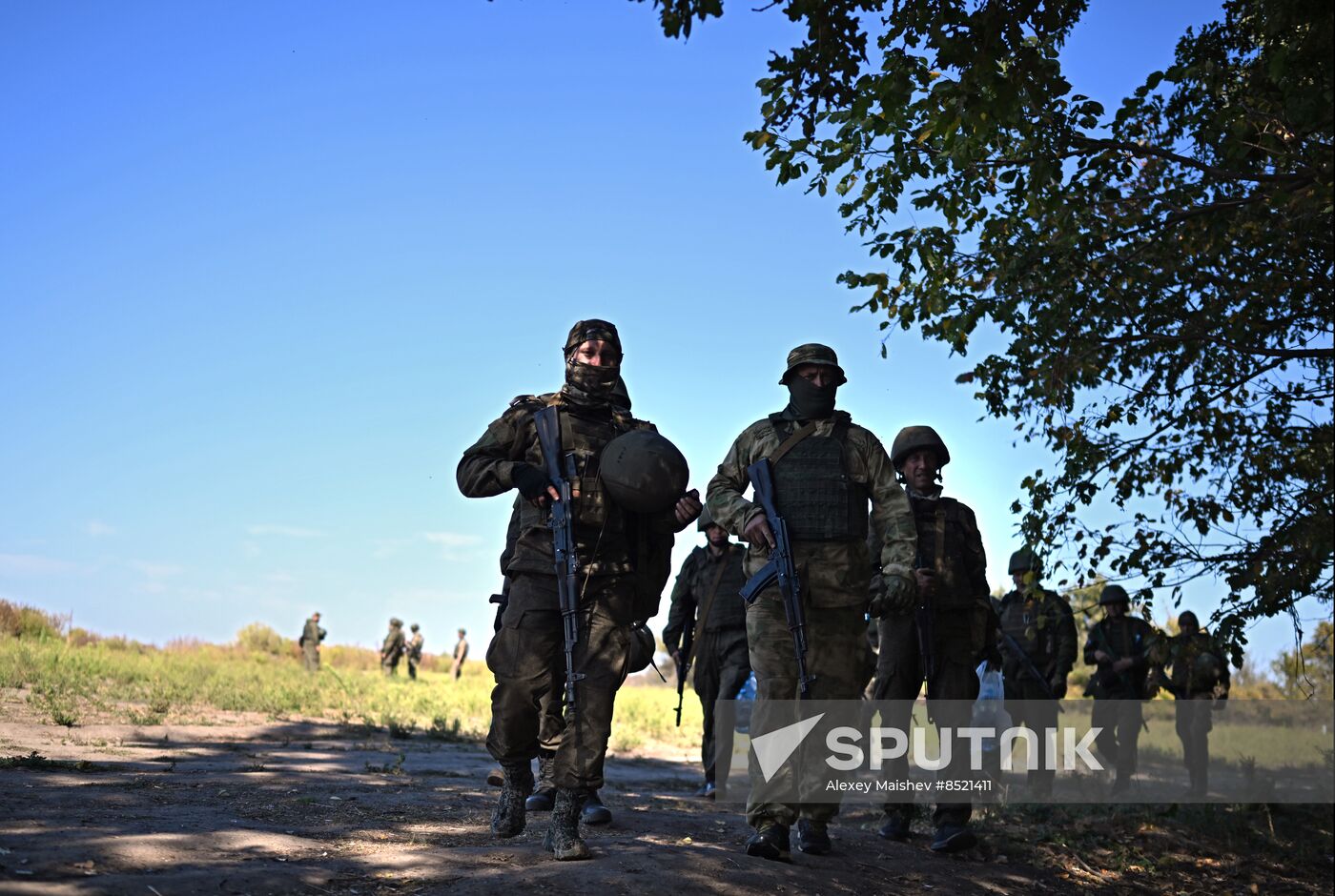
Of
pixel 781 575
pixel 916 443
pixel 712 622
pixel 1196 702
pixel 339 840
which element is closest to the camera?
pixel 339 840

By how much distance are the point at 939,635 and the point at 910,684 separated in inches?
14.9

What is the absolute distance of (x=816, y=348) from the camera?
272 inches

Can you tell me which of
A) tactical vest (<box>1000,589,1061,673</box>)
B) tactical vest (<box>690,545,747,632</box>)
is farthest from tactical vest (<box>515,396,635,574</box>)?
tactical vest (<box>1000,589,1061,673</box>)

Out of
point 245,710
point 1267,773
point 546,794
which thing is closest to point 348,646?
point 245,710

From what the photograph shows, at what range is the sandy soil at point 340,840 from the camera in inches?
185

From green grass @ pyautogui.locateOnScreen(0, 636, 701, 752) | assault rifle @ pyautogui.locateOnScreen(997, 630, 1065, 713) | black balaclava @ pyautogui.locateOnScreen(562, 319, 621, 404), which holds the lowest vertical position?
green grass @ pyautogui.locateOnScreen(0, 636, 701, 752)

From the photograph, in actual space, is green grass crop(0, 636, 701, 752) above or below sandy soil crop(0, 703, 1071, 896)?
above

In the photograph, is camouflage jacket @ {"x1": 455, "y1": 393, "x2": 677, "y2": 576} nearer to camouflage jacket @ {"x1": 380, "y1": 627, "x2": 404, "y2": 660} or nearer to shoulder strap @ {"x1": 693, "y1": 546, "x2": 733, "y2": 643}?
shoulder strap @ {"x1": 693, "y1": 546, "x2": 733, "y2": 643}

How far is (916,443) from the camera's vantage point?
8.19m

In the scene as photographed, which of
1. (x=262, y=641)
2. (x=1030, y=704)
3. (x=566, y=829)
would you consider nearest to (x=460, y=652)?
(x=262, y=641)

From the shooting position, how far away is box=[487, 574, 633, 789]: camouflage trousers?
5.69 meters

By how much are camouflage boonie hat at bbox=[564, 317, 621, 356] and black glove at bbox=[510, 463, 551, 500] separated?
0.73 metres

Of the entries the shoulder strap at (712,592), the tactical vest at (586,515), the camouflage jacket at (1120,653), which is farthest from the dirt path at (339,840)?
the camouflage jacket at (1120,653)

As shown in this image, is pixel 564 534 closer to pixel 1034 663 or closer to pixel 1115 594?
pixel 1034 663
